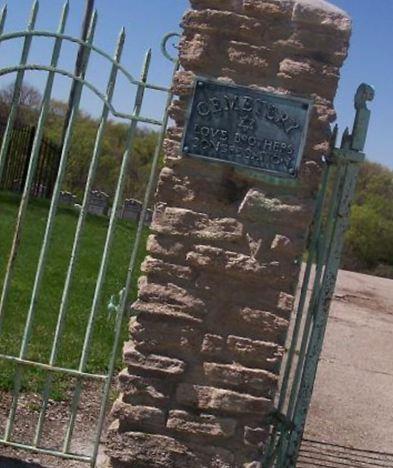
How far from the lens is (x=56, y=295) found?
28.9ft

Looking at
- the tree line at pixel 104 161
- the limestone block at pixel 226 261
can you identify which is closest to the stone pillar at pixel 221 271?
the limestone block at pixel 226 261

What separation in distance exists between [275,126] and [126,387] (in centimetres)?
137

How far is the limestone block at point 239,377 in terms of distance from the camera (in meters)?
3.94

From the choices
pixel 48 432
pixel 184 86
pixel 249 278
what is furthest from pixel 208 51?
pixel 48 432

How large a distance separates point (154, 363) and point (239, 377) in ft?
1.28

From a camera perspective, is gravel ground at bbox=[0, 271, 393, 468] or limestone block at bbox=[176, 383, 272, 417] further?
gravel ground at bbox=[0, 271, 393, 468]

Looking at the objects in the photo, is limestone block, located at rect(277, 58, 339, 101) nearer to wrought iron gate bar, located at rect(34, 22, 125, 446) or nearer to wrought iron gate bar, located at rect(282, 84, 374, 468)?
wrought iron gate bar, located at rect(282, 84, 374, 468)

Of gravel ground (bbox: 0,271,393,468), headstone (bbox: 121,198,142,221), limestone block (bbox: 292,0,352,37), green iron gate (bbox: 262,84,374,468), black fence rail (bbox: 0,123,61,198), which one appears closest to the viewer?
limestone block (bbox: 292,0,352,37)

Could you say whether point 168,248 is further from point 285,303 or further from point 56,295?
point 56,295

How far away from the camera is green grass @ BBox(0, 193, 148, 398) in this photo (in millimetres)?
6246

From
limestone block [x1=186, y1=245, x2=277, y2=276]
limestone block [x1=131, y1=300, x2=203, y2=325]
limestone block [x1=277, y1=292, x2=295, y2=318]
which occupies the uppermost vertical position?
limestone block [x1=186, y1=245, x2=277, y2=276]

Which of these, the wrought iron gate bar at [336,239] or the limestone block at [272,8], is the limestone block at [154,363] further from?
the limestone block at [272,8]

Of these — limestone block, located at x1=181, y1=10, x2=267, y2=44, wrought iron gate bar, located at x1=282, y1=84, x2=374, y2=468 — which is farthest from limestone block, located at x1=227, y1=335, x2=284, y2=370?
limestone block, located at x1=181, y1=10, x2=267, y2=44

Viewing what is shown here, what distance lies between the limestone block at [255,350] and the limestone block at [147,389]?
0.36 meters
